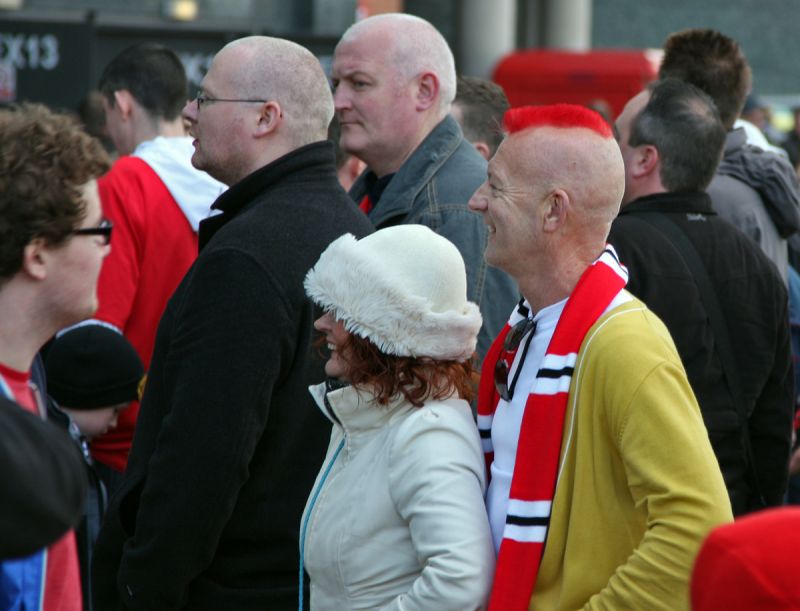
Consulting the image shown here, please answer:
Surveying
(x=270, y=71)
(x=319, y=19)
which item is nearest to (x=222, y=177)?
(x=270, y=71)

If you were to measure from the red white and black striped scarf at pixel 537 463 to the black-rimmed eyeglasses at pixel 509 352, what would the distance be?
12cm

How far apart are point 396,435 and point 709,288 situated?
5.37 feet

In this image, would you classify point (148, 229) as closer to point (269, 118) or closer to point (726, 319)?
point (269, 118)

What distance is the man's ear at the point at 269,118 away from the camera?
3348 millimetres

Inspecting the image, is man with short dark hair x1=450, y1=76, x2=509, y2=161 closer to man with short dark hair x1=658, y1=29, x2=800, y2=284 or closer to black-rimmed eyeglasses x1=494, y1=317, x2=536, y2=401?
man with short dark hair x1=658, y1=29, x2=800, y2=284

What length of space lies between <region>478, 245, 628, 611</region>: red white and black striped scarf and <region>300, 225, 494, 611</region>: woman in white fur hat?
0.08 m

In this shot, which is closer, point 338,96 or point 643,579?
point 643,579

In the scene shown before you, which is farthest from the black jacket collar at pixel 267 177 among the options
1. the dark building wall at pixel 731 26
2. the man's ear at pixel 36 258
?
the dark building wall at pixel 731 26

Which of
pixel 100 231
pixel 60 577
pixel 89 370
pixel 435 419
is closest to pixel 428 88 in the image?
pixel 89 370

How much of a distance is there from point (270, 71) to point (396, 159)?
0.99 metres

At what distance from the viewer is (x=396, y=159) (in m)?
4.33

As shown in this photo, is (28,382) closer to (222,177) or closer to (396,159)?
(222,177)

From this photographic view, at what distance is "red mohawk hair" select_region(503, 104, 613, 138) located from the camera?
260 centimetres

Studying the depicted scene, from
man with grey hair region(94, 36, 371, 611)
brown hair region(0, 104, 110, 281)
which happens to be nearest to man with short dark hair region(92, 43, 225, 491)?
man with grey hair region(94, 36, 371, 611)
